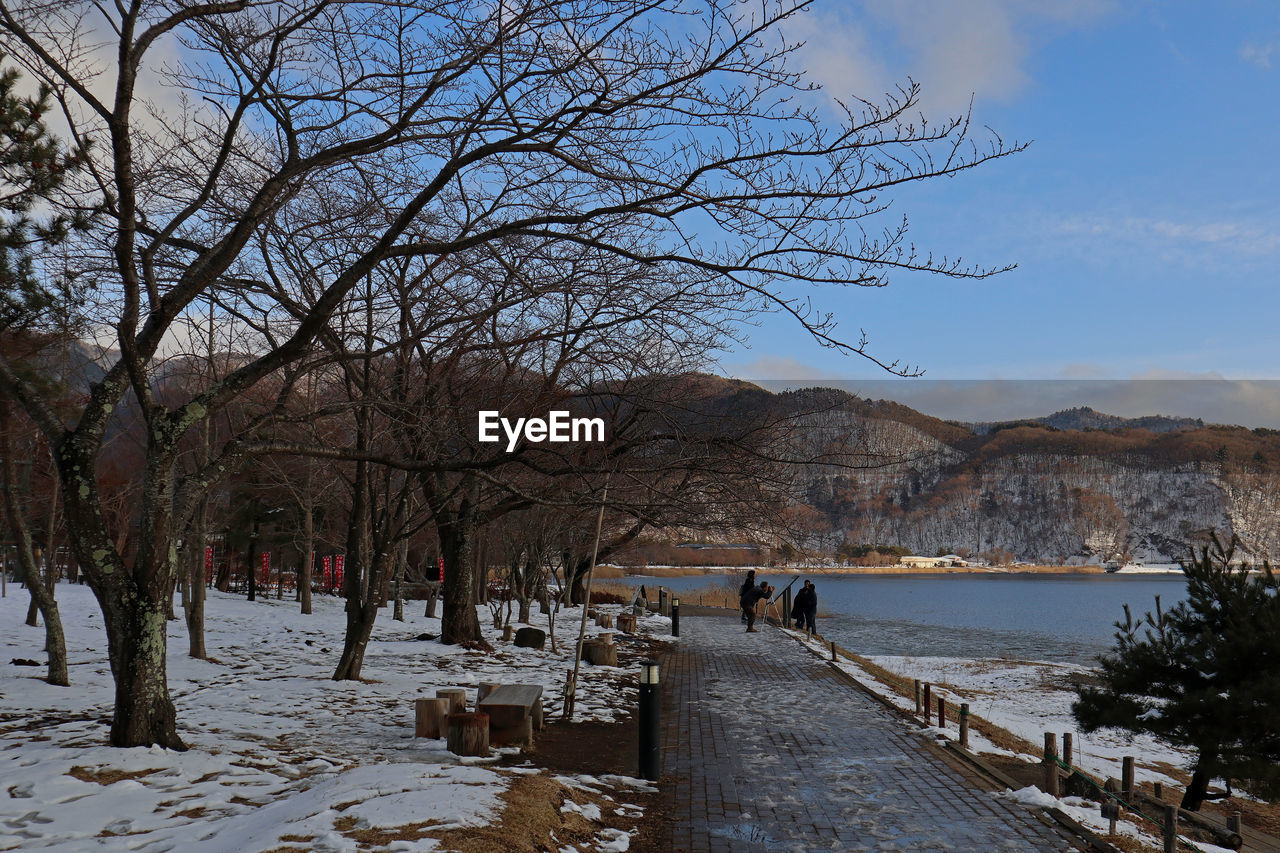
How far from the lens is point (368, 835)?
216 inches

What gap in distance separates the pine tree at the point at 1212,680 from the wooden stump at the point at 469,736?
8.61 metres

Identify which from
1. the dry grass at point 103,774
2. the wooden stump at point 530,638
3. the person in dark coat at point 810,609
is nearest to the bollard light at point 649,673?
the dry grass at point 103,774

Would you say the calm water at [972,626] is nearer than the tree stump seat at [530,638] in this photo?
No

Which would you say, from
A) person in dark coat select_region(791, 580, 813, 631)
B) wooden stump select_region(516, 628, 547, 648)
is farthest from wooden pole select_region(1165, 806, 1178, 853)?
person in dark coat select_region(791, 580, 813, 631)

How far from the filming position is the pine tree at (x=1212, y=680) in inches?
426

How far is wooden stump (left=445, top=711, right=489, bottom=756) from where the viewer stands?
887 cm

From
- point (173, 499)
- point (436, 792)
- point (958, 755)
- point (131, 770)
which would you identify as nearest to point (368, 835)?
point (436, 792)

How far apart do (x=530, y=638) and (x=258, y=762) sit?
12.0m

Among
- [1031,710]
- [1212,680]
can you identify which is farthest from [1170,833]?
[1031,710]

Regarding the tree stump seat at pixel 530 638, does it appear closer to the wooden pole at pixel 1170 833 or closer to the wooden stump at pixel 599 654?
the wooden stump at pixel 599 654

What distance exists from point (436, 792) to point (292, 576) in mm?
50553

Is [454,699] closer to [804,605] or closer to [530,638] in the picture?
[530,638]

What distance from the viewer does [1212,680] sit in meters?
11.5

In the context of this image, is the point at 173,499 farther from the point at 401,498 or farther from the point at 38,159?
the point at 401,498
